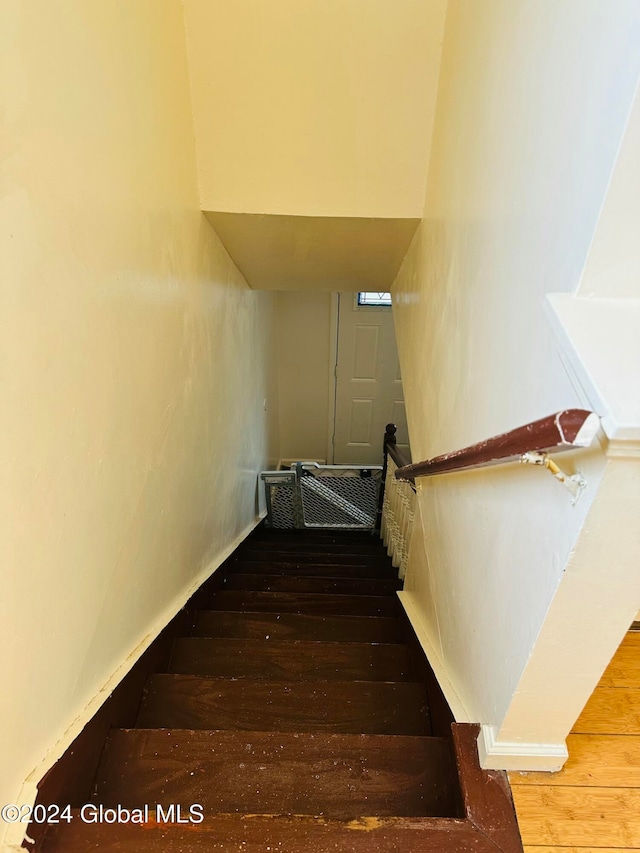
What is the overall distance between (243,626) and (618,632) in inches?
58.4

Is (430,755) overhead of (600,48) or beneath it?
beneath

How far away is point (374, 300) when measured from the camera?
470 cm

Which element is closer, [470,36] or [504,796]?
[504,796]

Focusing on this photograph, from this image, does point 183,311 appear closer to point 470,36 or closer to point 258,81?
point 258,81

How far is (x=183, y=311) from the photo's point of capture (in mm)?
1632

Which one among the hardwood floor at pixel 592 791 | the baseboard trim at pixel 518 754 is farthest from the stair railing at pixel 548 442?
the hardwood floor at pixel 592 791

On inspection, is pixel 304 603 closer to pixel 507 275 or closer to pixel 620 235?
pixel 507 275

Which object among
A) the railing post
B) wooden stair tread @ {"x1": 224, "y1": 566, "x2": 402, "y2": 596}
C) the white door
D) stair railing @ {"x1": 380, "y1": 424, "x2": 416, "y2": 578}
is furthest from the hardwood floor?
the white door

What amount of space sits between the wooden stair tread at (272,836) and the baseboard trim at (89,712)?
10 centimetres

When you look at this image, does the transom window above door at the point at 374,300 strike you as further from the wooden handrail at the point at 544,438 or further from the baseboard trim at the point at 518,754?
the baseboard trim at the point at 518,754

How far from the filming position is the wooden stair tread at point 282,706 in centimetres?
136

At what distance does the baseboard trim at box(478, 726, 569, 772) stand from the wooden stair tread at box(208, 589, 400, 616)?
118 cm

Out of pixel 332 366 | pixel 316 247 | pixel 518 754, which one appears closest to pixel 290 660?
pixel 518 754

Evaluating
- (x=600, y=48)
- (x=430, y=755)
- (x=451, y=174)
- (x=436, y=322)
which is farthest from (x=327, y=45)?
(x=430, y=755)
